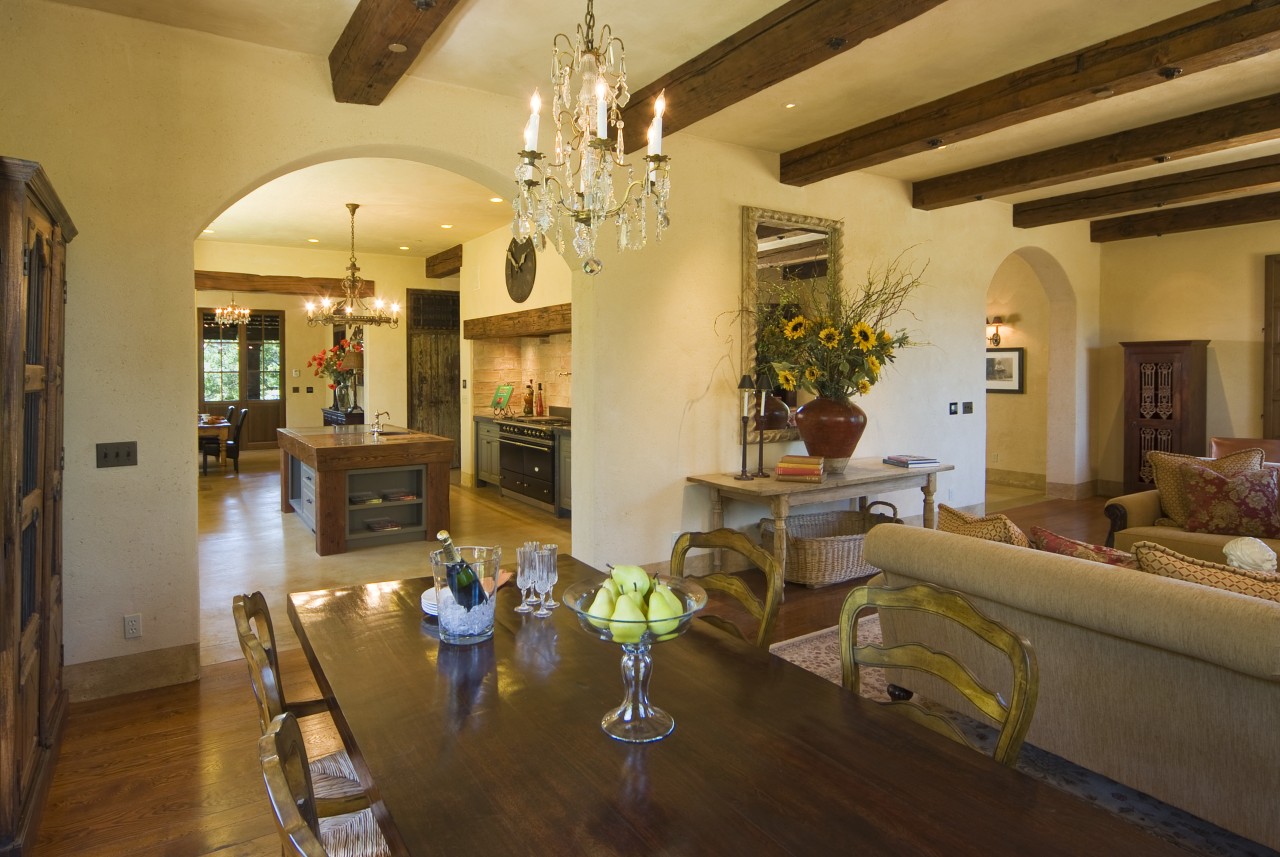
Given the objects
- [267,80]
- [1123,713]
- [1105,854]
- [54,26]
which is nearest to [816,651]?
[1123,713]

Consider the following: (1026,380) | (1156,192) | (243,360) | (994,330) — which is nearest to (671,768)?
(1156,192)

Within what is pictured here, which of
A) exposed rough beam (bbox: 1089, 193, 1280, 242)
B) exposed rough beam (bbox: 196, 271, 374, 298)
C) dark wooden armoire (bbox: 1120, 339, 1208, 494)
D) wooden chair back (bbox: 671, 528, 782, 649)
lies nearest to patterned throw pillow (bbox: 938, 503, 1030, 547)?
wooden chair back (bbox: 671, 528, 782, 649)

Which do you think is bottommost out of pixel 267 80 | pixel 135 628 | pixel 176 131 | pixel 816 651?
pixel 816 651

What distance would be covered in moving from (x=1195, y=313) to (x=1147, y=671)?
22.4ft

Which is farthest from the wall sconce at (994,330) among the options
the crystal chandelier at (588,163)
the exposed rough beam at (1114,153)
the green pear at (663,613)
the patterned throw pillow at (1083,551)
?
the green pear at (663,613)

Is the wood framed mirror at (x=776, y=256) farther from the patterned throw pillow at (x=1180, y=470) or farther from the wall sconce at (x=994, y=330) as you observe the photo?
the wall sconce at (x=994, y=330)

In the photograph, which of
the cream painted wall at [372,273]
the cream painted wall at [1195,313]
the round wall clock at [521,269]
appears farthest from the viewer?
the cream painted wall at [372,273]

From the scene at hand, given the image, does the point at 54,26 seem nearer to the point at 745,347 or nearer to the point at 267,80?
the point at 267,80

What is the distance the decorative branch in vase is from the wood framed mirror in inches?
2.6

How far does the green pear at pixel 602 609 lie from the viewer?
1379 millimetres

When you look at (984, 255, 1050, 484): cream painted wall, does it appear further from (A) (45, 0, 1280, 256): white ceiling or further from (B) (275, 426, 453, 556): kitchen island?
(B) (275, 426, 453, 556): kitchen island

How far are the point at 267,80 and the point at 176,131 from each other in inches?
18.0

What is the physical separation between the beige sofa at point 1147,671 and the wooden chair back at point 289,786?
209cm

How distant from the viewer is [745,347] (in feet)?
16.4
